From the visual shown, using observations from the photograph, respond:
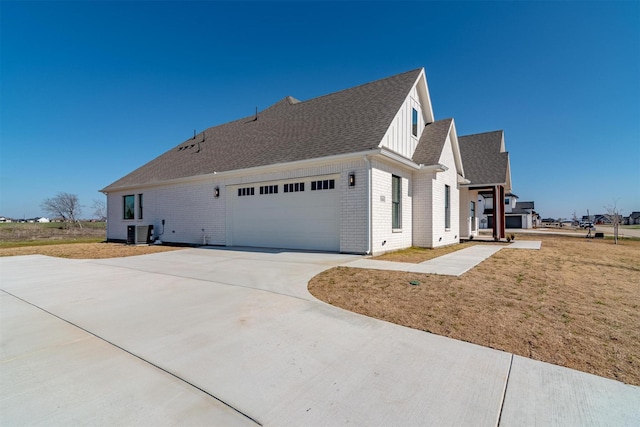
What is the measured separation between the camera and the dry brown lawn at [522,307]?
309 centimetres

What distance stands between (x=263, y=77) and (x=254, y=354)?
17.9 m

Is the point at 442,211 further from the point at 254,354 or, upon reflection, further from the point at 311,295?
the point at 254,354

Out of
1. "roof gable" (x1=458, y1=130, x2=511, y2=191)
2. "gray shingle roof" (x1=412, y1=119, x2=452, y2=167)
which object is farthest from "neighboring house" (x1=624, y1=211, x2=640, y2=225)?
"gray shingle roof" (x1=412, y1=119, x2=452, y2=167)

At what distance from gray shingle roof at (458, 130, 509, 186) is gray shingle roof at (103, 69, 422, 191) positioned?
838cm

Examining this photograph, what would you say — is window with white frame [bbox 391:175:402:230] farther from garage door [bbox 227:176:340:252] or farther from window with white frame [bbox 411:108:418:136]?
window with white frame [bbox 411:108:418:136]

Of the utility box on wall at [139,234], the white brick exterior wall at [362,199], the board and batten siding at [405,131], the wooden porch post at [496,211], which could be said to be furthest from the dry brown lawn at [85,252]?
the wooden porch post at [496,211]

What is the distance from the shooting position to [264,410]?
7.02 ft

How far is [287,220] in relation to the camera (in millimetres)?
11984

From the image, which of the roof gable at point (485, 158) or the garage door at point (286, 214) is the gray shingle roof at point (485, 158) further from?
the garage door at point (286, 214)

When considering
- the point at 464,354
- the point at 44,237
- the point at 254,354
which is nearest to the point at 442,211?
the point at 464,354

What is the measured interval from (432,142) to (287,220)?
25.1 ft

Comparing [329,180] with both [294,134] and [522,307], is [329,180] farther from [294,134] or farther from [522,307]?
[522,307]

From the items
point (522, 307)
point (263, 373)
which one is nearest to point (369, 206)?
point (522, 307)

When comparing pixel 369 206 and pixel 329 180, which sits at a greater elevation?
pixel 329 180
